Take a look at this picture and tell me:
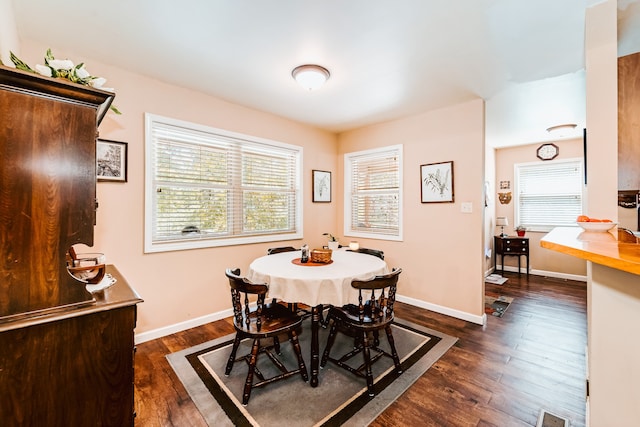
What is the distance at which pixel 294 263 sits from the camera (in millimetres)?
2492

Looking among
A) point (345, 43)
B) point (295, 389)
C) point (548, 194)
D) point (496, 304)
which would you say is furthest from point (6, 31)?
point (548, 194)

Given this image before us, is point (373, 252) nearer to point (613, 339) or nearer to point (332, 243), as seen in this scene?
point (332, 243)

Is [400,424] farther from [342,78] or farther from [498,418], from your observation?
[342,78]

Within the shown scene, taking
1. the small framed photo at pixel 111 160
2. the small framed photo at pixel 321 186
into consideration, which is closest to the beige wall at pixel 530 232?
the small framed photo at pixel 321 186

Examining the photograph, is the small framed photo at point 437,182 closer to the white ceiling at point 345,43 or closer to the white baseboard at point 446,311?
the white ceiling at point 345,43

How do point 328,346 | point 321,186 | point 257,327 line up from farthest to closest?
Answer: 1. point 321,186
2. point 328,346
3. point 257,327

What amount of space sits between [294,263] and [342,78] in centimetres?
182

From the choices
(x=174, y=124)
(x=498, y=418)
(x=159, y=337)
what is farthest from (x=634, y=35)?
(x=159, y=337)

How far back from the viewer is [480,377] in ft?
6.90

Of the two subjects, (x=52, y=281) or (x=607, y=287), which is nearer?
(x=52, y=281)

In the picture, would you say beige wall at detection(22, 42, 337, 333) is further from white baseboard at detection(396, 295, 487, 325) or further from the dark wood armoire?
white baseboard at detection(396, 295, 487, 325)

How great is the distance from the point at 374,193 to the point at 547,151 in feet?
11.7

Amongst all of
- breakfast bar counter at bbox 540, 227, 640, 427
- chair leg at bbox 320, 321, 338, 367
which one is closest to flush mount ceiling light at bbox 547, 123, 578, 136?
breakfast bar counter at bbox 540, 227, 640, 427

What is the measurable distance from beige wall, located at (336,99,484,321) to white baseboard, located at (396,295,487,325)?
0.01 metres
